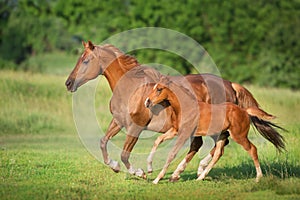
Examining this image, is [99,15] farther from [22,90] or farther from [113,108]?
[113,108]

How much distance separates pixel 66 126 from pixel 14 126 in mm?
1917

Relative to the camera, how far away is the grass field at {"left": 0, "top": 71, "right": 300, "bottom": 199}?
29.9 feet

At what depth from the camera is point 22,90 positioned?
21891 mm

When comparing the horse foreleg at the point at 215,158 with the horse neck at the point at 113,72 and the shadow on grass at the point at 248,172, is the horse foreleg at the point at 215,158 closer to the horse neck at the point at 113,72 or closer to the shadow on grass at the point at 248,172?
the shadow on grass at the point at 248,172

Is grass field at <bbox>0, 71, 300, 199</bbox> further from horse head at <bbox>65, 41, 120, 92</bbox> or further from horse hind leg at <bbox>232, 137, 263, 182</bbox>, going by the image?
horse head at <bbox>65, 41, 120, 92</bbox>

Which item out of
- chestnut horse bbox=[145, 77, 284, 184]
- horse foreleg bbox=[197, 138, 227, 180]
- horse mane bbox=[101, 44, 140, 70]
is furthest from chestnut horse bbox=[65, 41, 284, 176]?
horse foreleg bbox=[197, 138, 227, 180]

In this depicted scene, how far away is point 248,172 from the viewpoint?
1166cm

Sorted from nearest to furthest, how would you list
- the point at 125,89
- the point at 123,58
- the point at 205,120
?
the point at 205,120, the point at 125,89, the point at 123,58

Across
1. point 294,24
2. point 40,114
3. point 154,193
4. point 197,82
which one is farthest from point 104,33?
point 154,193

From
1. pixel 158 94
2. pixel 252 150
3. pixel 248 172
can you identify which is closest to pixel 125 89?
pixel 158 94

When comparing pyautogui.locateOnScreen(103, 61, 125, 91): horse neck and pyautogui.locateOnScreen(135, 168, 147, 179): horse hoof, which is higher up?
pyautogui.locateOnScreen(103, 61, 125, 91): horse neck

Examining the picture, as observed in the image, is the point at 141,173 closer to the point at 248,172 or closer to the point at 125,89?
the point at 125,89

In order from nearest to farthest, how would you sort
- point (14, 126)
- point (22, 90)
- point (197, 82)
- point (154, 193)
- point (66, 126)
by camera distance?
1. point (154, 193)
2. point (197, 82)
3. point (14, 126)
4. point (66, 126)
5. point (22, 90)

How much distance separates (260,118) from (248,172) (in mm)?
1268
